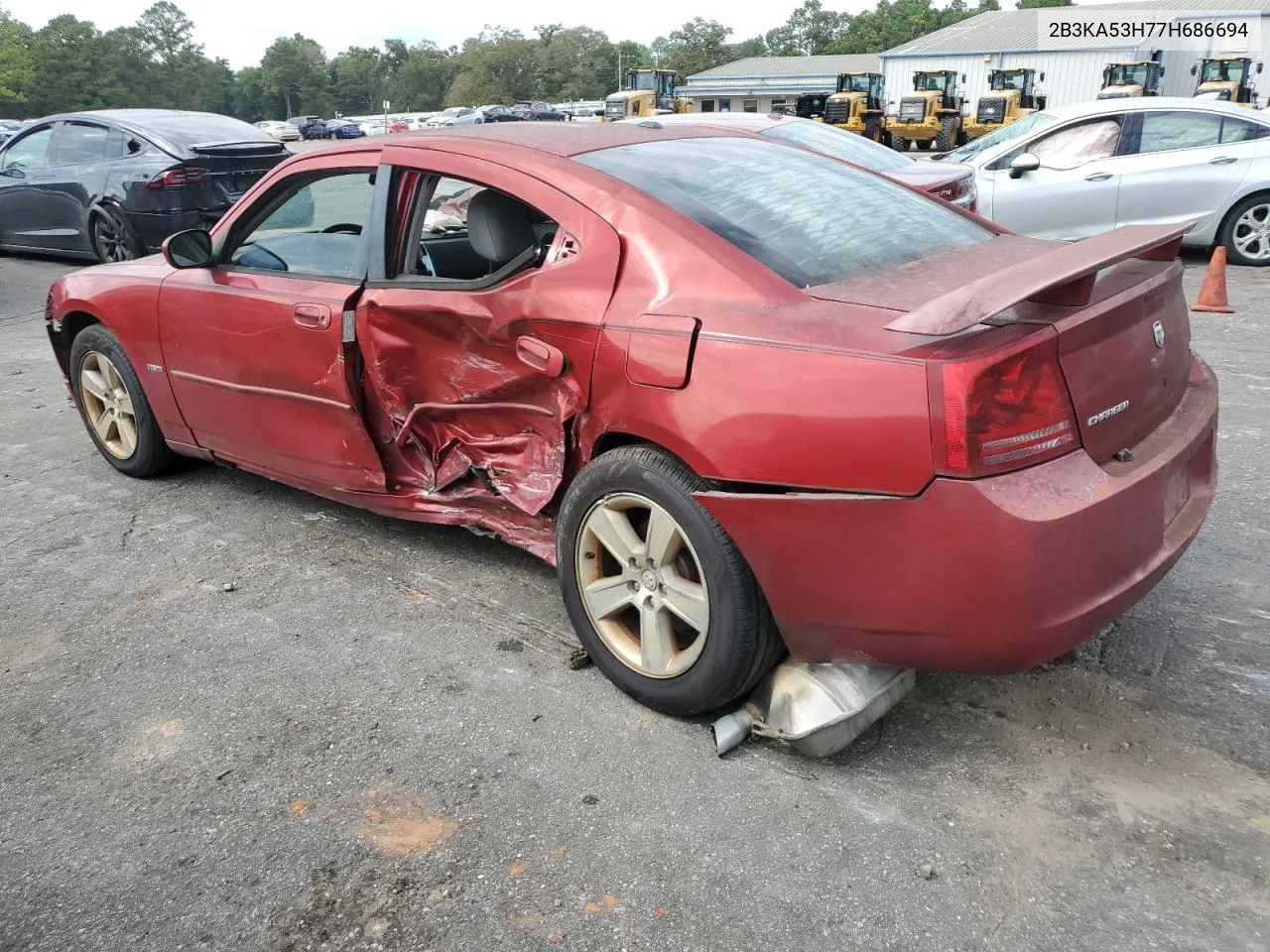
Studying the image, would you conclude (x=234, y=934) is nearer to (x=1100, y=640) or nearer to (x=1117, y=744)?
(x=1117, y=744)

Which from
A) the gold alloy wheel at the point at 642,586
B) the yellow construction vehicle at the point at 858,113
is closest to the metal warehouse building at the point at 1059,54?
the yellow construction vehicle at the point at 858,113

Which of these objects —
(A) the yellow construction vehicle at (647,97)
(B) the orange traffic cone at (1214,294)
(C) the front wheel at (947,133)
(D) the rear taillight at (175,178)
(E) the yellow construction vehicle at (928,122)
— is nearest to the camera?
(B) the orange traffic cone at (1214,294)

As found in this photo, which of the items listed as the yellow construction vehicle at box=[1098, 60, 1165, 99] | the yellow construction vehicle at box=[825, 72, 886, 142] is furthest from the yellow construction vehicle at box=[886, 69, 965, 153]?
the yellow construction vehicle at box=[1098, 60, 1165, 99]

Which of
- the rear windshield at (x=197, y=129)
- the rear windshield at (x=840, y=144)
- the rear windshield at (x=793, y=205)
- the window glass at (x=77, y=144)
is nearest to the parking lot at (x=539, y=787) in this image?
the rear windshield at (x=793, y=205)

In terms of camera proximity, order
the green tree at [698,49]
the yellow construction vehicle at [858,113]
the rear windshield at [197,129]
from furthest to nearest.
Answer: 1. the green tree at [698,49]
2. the yellow construction vehicle at [858,113]
3. the rear windshield at [197,129]

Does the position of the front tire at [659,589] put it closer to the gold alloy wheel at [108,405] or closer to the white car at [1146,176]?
the gold alloy wheel at [108,405]

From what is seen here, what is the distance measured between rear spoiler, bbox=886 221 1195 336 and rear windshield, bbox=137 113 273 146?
9.51m

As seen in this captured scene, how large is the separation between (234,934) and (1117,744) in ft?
7.01

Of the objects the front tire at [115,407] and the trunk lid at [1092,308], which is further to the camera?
the front tire at [115,407]

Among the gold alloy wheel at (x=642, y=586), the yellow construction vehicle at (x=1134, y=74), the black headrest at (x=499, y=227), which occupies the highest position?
the yellow construction vehicle at (x=1134, y=74)

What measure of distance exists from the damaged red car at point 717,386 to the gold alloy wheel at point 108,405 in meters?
0.80

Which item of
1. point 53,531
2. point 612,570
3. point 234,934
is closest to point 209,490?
point 53,531

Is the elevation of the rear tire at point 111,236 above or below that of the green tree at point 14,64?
below

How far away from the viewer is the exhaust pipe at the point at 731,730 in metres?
2.65
